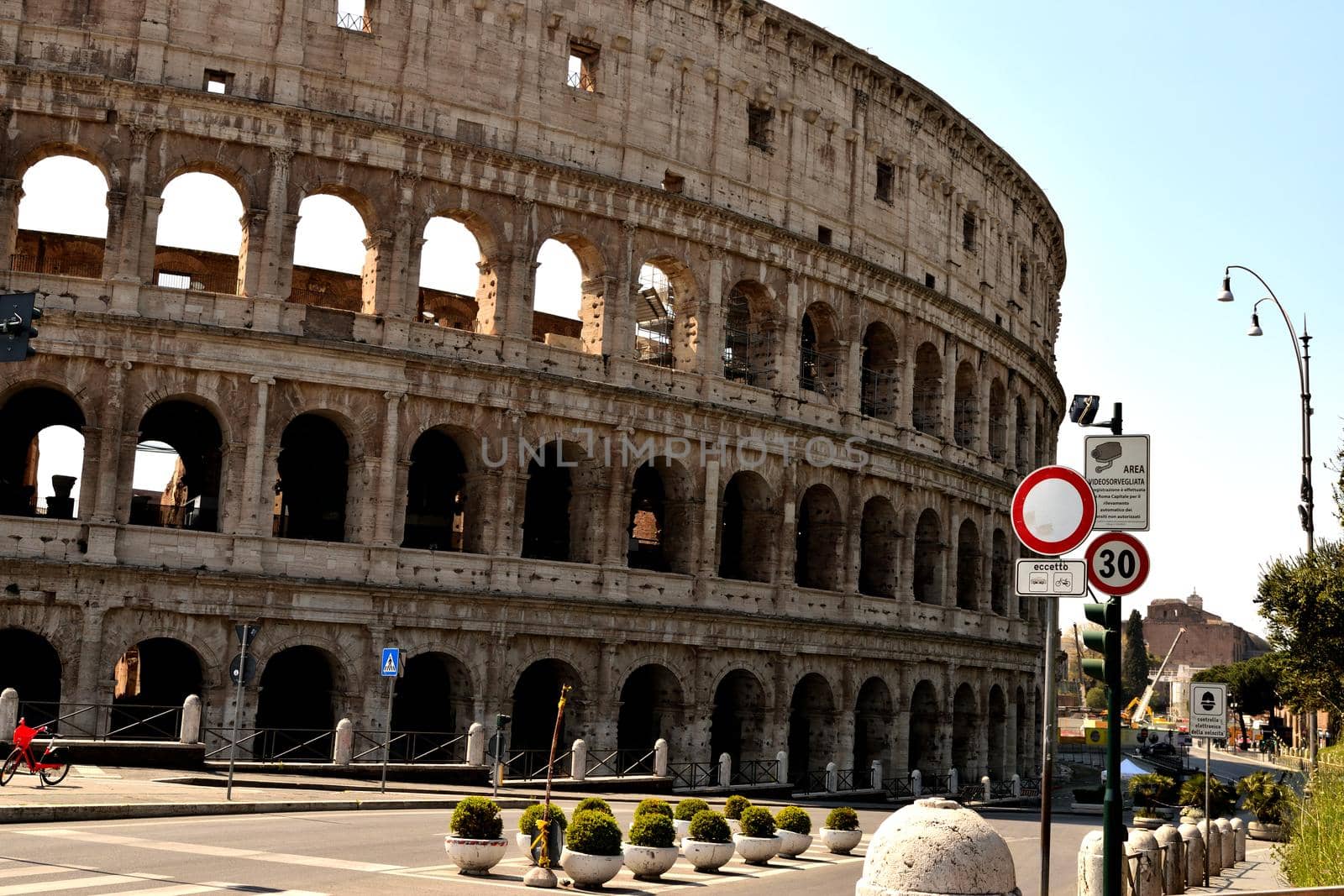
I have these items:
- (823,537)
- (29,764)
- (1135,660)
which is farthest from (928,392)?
(1135,660)

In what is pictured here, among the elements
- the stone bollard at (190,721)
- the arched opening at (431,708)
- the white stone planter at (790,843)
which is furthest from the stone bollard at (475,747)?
the white stone planter at (790,843)

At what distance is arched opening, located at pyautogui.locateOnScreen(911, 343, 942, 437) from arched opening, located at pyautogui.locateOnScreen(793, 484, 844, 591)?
616 cm

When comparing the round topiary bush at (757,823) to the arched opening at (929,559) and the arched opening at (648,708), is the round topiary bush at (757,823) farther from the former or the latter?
the arched opening at (929,559)

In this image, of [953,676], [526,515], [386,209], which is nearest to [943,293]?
[953,676]

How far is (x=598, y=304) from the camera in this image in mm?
37750

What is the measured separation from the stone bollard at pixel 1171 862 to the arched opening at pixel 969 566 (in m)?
32.0

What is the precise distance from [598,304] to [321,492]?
8.49 m

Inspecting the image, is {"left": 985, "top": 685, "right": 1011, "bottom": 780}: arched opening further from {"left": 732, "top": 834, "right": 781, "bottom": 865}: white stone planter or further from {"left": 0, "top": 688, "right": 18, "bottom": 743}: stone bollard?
{"left": 0, "top": 688, "right": 18, "bottom": 743}: stone bollard

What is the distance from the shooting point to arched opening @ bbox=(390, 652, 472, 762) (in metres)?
33.7

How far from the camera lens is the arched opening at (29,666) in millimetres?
33938

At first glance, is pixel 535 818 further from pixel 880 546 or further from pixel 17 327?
pixel 880 546

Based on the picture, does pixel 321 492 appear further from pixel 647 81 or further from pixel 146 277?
pixel 647 81

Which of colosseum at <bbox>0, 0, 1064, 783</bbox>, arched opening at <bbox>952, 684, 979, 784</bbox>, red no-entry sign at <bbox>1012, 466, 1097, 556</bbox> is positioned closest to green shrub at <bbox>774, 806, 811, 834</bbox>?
red no-entry sign at <bbox>1012, 466, 1097, 556</bbox>

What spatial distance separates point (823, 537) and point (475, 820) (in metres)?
27.1
